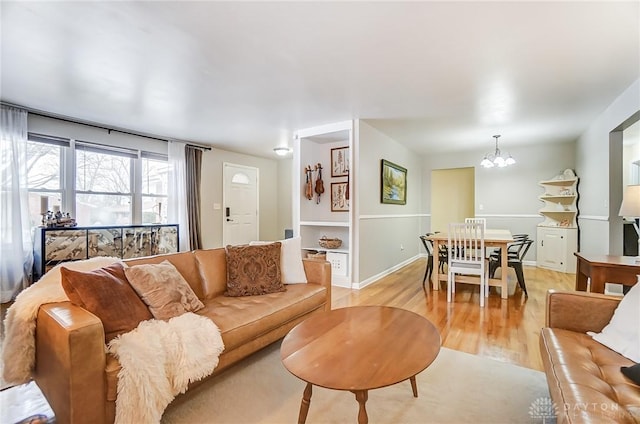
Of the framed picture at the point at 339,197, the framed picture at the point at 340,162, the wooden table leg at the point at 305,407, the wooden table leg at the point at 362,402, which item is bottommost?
the wooden table leg at the point at 305,407

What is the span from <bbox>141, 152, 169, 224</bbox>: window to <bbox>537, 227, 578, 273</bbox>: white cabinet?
7.15 m

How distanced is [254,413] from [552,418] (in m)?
1.57

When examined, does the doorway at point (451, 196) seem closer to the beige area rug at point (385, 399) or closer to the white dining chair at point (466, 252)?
the white dining chair at point (466, 252)

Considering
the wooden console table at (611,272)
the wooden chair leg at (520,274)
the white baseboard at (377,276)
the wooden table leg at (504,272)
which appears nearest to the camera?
the wooden console table at (611,272)

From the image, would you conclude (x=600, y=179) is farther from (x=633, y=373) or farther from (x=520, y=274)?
(x=633, y=373)

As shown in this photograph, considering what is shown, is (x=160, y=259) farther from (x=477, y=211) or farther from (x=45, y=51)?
(x=477, y=211)

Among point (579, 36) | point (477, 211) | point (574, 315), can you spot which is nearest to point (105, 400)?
point (574, 315)

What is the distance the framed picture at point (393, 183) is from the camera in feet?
16.4

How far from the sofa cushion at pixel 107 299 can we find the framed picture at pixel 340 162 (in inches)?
140

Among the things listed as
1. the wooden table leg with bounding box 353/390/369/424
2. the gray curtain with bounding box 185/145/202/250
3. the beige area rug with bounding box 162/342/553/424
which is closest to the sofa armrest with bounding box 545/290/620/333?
the beige area rug with bounding box 162/342/553/424

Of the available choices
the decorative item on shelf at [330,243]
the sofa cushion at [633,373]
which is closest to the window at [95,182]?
the decorative item on shelf at [330,243]

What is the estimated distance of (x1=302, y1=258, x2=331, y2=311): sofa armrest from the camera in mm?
2717

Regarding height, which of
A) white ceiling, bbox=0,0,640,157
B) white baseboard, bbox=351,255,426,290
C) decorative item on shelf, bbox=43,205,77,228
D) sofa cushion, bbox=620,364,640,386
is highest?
white ceiling, bbox=0,0,640,157

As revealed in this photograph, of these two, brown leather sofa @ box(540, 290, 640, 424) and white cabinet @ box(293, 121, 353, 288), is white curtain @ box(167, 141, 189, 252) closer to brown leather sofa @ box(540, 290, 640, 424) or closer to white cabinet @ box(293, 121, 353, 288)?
white cabinet @ box(293, 121, 353, 288)
